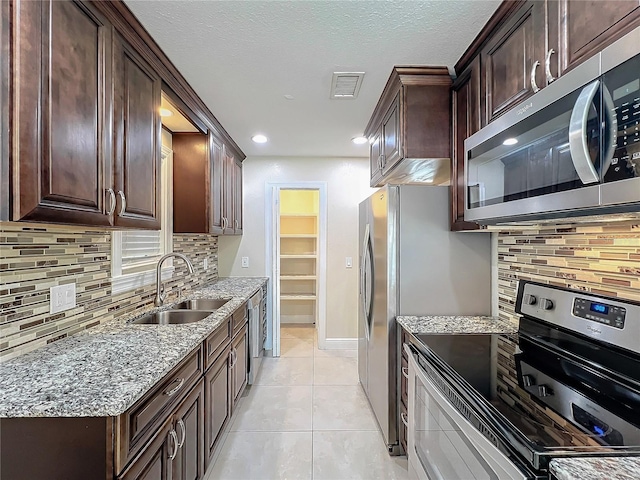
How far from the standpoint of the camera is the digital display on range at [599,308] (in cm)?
120

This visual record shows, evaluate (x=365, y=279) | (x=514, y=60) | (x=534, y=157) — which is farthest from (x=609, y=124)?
(x=365, y=279)

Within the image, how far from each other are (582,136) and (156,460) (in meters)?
1.70

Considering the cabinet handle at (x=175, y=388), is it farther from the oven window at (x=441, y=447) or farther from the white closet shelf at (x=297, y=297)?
Result: the white closet shelf at (x=297, y=297)

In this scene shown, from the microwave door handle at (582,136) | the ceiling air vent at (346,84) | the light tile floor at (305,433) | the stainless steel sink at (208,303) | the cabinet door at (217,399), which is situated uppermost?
the ceiling air vent at (346,84)

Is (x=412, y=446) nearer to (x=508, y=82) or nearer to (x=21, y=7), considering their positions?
(x=508, y=82)

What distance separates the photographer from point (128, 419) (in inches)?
39.0

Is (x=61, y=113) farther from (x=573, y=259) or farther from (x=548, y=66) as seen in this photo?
(x=573, y=259)

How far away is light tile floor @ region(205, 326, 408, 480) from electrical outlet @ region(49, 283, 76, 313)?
1.23m

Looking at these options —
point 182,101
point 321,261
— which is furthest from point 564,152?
point 321,261

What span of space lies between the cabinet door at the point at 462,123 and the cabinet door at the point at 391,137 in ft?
1.07

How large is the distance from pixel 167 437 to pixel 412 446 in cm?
114

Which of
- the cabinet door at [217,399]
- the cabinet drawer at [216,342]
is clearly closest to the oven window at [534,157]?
the cabinet drawer at [216,342]

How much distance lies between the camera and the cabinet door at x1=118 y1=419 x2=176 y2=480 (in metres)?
1.03

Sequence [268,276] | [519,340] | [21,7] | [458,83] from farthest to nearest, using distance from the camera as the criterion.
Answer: [268,276]
[458,83]
[519,340]
[21,7]
